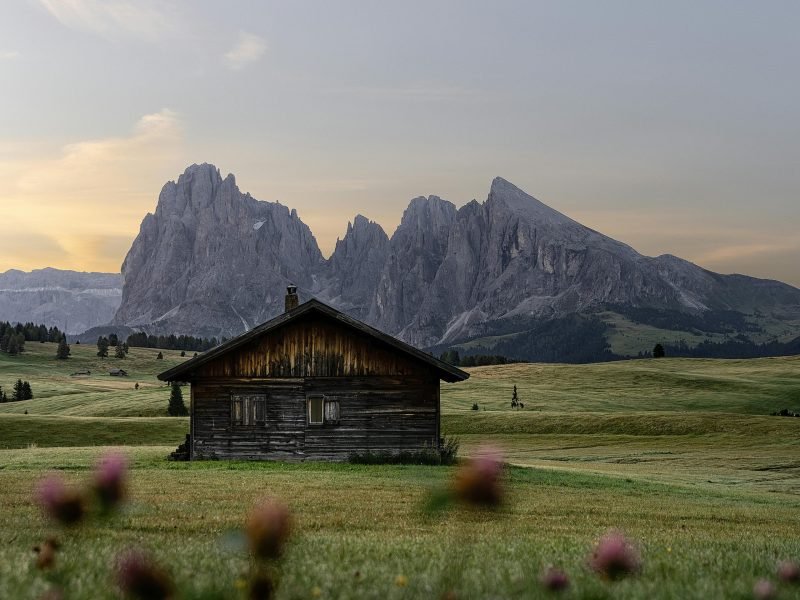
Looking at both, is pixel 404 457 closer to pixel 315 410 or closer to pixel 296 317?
pixel 315 410

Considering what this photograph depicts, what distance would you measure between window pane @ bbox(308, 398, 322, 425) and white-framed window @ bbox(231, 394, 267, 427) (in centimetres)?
199

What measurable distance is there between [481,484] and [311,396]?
35.9 m

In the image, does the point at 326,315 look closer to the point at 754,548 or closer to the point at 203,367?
the point at 203,367

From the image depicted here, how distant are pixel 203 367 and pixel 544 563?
33.4 m

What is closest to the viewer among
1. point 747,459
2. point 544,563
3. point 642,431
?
point 544,563

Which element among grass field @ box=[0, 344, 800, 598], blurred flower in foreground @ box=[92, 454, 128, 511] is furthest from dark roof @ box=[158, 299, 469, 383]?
blurred flower in foreground @ box=[92, 454, 128, 511]

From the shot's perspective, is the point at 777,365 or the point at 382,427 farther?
the point at 777,365

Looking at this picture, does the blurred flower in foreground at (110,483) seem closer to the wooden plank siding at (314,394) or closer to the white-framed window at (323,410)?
the wooden plank siding at (314,394)

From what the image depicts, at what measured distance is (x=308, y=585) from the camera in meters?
5.85

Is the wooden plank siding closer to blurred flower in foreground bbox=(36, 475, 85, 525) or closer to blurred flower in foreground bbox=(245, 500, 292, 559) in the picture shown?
blurred flower in foreground bbox=(36, 475, 85, 525)

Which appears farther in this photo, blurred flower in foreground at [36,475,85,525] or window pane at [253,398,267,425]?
window pane at [253,398,267,425]

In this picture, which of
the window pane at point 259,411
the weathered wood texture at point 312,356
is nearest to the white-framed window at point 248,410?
the window pane at point 259,411

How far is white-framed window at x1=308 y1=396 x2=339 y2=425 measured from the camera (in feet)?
130

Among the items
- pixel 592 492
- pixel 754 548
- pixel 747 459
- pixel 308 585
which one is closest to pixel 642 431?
pixel 747 459
